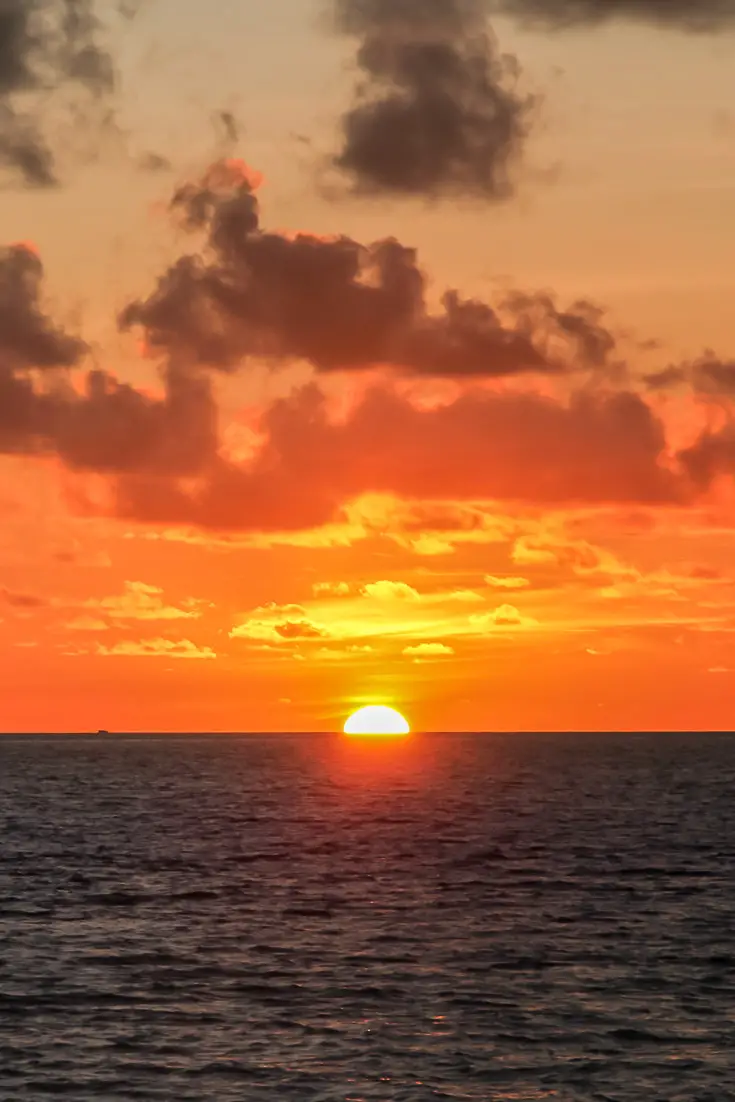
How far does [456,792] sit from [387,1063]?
464ft

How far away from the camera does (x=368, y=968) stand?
57469mm

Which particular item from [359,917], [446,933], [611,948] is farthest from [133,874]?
[611,948]

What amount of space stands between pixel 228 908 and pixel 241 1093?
1286 inches

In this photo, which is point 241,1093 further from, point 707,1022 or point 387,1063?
point 707,1022

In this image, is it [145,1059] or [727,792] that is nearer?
[145,1059]

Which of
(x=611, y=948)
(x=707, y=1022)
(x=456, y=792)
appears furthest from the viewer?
(x=456, y=792)

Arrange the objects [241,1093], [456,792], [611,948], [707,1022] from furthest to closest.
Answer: [456,792] → [611,948] → [707,1022] → [241,1093]

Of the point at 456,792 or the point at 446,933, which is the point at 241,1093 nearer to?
the point at 446,933

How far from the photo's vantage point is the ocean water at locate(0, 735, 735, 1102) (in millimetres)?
42781

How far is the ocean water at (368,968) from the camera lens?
1684 inches

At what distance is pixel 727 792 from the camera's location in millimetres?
184750

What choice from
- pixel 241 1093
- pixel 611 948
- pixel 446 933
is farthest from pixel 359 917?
pixel 241 1093

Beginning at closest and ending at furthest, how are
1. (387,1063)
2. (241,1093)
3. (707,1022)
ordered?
1. (241,1093)
2. (387,1063)
3. (707,1022)

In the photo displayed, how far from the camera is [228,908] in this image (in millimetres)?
73250
